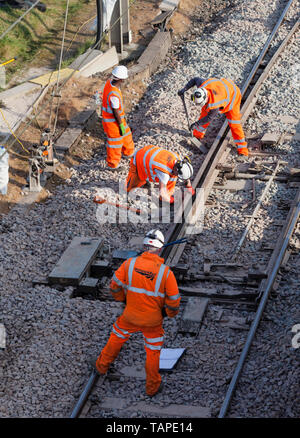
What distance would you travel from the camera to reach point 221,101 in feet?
40.2

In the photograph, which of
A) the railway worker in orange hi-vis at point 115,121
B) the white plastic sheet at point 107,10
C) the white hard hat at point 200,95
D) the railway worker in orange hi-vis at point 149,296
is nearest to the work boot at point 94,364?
the railway worker in orange hi-vis at point 149,296

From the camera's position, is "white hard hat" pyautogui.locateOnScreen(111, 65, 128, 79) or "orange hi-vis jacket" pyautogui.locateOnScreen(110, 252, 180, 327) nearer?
"orange hi-vis jacket" pyautogui.locateOnScreen(110, 252, 180, 327)

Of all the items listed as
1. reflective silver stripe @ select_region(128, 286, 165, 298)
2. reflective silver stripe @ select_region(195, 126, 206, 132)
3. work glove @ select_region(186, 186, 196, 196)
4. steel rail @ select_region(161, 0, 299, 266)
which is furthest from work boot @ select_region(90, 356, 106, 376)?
reflective silver stripe @ select_region(195, 126, 206, 132)

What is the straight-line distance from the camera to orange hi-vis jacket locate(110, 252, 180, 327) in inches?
295

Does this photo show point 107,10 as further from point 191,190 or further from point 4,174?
point 191,190

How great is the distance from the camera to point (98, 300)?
955 cm

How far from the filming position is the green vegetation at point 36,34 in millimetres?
17375

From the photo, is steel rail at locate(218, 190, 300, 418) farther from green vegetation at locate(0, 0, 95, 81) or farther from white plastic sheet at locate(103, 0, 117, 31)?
green vegetation at locate(0, 0, 95, 81)

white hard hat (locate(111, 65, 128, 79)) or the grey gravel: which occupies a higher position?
white hard hat (locate(111, 65, 128, 79))

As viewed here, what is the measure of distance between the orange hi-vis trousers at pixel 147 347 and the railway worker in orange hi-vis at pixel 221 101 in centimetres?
529

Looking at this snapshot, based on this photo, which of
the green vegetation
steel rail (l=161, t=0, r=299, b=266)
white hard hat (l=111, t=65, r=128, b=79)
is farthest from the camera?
the green vegetation
